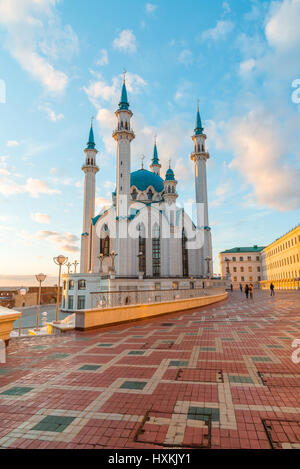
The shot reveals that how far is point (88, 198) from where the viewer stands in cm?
4959

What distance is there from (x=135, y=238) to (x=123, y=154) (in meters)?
14.2

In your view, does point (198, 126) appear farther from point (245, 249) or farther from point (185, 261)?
point (245, 249)

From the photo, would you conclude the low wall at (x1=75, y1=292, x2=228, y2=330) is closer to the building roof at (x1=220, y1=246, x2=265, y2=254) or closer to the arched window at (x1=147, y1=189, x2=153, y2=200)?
the arched window at (x1=147, y1=189, x2=153, y2=200)

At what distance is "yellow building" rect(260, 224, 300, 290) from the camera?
4419 centimetres

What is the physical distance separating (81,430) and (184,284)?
38.2 metres

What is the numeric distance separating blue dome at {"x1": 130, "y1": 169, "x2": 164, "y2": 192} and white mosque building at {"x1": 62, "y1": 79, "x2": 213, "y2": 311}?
414cm

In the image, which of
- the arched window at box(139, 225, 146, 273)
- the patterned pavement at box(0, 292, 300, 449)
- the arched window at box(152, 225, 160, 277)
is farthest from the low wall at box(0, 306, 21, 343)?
the arched window at box(152, 225, 160, 277)

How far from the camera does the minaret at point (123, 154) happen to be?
4006 cm

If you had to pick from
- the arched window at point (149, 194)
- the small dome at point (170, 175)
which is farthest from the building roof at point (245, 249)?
the small dome at point (170, 175)

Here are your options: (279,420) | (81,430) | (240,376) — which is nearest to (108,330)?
(240,376)

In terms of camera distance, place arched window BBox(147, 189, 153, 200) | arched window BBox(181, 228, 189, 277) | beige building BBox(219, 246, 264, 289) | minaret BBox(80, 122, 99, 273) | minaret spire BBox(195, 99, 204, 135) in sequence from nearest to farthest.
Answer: arched window BBox(181, 228, 189, 277) → minaret BBox(80, 122, 99, 273) → minaret spire BBox(195, 99, 204, 135) → arched window BBox(147, 189, 153, 200) → beige building BBox(219, 246, 264, 289)

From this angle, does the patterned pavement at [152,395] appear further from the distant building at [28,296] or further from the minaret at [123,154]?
the distant building at [28,296]

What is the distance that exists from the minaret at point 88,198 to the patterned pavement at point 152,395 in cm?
4245
